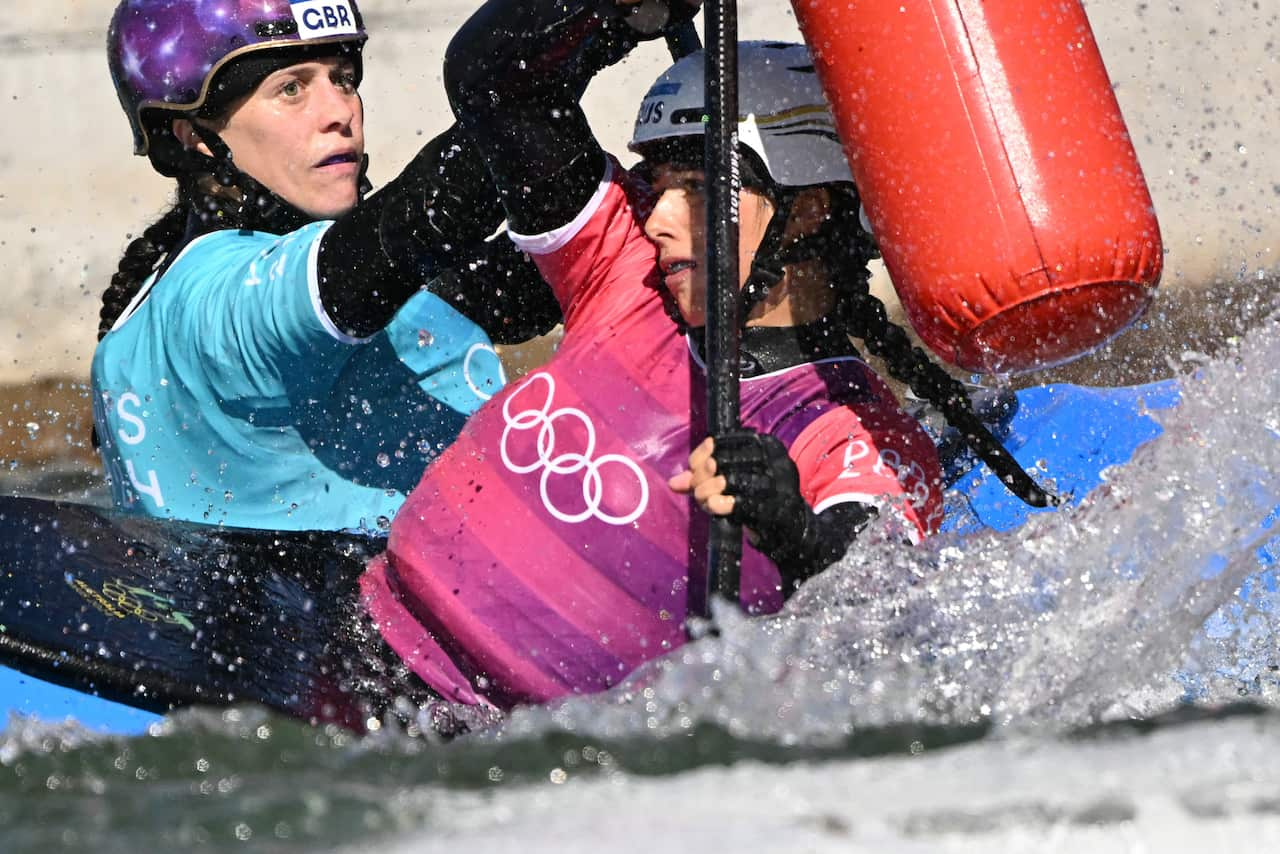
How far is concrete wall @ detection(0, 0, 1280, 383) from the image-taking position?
522 cm

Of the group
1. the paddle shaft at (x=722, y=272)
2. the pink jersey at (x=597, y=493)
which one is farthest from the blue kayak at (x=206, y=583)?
the paddle shaft at (x=722, y=272)

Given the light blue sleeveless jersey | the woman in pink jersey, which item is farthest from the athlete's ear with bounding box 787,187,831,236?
the light blue sleeveless jersey

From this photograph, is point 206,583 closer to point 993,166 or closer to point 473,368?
point 473,368

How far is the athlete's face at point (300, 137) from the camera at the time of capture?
3.07 meters

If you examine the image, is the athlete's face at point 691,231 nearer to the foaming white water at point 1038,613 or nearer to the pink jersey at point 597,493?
the pink jersey at point 597,493

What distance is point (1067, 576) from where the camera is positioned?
2115 mm

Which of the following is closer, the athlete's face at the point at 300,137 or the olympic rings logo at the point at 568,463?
the olympic rings logo at the point at 568,463

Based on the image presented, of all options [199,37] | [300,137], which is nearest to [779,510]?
[300,137]

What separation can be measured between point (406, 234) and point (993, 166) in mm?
889

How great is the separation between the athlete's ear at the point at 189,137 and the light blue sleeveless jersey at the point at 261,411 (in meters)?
0.24

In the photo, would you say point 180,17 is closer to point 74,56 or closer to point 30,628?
point 30,628

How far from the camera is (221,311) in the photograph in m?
2.77

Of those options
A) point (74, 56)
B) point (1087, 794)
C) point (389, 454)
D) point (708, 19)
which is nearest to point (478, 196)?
point (708, 19)

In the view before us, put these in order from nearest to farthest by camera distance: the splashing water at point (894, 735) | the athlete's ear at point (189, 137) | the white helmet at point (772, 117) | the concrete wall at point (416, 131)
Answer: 1. the splashing water at point (894, 735)
2. the white helmet at point (772, 117)
3. the athlete's ear at point (189, 137)
4. the concrete wall at point (416, 131)
